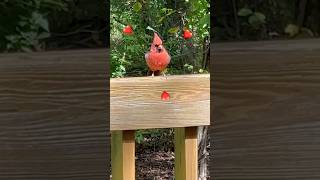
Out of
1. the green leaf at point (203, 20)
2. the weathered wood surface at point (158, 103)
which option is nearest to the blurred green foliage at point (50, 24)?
the weathered wood surface at point (158, 103)

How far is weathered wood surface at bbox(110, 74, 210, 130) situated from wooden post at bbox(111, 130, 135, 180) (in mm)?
58

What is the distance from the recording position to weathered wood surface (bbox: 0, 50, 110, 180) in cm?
86

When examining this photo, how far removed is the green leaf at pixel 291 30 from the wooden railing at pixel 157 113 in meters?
0.62

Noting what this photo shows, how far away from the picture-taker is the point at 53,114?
873 mm

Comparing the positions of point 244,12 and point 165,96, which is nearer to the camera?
point 244,12

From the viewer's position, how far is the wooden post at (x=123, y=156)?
1551 millimetres

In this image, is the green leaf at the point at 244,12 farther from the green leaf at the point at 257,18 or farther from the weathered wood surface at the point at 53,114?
the weathered wood surface at the point at 53,114

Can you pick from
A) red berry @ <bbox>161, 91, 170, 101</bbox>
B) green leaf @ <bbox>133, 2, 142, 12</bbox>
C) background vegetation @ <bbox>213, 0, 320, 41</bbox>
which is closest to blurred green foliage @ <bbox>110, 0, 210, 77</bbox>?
green leaf @ <bbox>133, 2, 142, 12</bbox>

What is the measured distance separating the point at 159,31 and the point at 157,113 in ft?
7.13

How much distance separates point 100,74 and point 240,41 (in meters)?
0.25

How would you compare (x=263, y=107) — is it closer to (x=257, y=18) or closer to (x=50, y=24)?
(x=257, y=18)

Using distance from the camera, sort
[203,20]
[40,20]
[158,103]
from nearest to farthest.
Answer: [40,20] → [158,103] → [203,20]

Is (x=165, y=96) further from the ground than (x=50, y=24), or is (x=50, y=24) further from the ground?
(x=50, y=24)

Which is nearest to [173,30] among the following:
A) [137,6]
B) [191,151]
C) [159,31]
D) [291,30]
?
[159,31]
